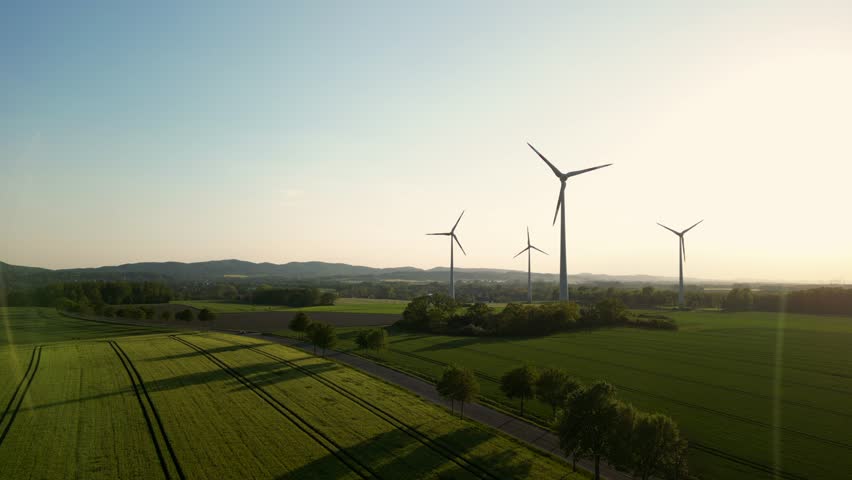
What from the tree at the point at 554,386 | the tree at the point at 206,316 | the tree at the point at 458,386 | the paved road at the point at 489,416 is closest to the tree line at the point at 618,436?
the paved road at the point at 489,416

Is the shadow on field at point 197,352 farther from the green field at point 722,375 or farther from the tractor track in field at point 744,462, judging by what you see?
the tractor track in field at point 744,462

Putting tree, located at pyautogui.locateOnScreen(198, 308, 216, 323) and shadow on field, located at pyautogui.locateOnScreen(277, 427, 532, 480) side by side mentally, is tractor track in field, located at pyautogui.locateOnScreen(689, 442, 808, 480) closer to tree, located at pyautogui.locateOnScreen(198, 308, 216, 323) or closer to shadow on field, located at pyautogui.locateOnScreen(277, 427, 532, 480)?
shadow on field, located at pyautogui.locateOnScreen(277, 427, 532, 480)

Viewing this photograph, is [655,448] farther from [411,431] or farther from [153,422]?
[153,422]

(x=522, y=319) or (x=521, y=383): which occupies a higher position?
(x=522, y=319)

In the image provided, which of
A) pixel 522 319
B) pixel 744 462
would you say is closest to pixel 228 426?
pixel 744 462

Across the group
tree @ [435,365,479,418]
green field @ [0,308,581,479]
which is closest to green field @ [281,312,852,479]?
tree @ [435,365,479,418]
